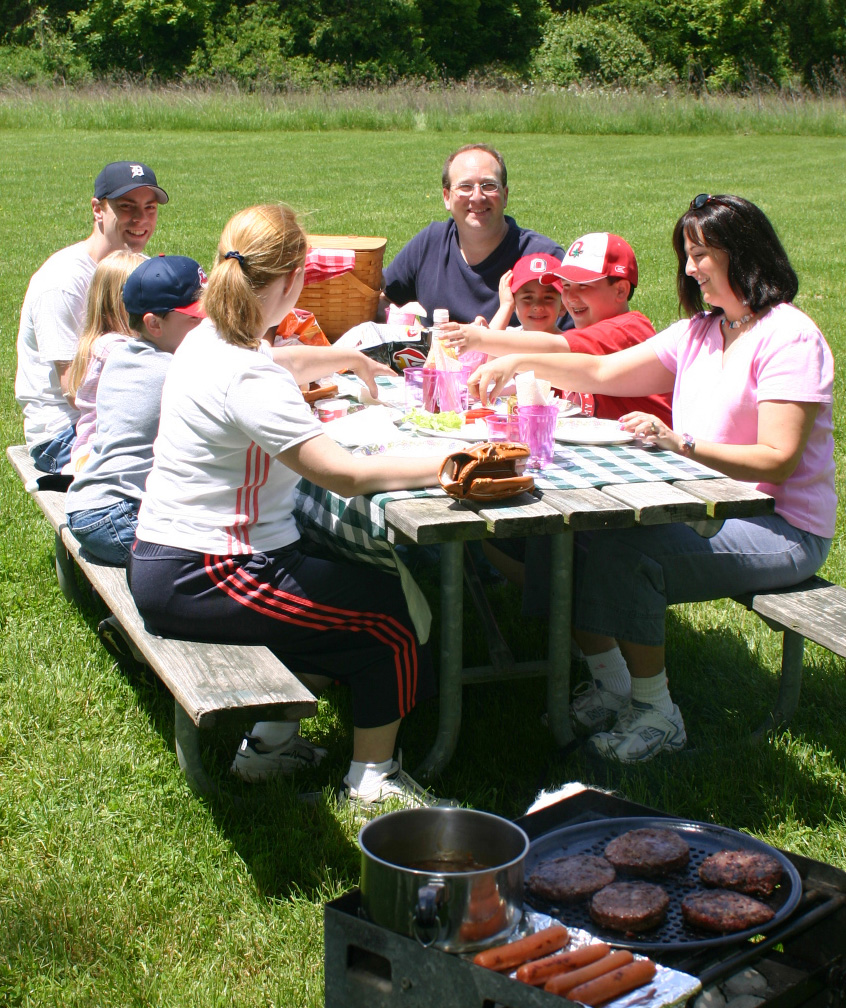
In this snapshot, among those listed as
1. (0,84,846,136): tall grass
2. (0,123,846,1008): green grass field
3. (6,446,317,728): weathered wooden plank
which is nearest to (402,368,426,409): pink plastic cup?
(0,123,846,1008): green grass field

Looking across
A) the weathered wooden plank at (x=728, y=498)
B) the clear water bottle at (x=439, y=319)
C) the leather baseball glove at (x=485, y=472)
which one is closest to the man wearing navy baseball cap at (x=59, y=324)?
the clear water bottle at (x=439, y=319)

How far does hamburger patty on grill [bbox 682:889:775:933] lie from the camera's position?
6.49 ft

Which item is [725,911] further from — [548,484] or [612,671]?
[612,671]

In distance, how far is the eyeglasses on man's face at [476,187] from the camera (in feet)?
15.9

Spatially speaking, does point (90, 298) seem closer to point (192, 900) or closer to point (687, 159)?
point (192, 900)

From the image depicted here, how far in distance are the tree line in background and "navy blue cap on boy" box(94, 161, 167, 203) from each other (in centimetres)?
3153

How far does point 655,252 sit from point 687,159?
8.87m

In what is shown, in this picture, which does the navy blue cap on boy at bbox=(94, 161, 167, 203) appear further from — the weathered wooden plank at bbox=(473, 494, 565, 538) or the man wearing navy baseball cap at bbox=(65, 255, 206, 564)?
the weathered wooden plank at bbox=(473, 494, 565, 538)

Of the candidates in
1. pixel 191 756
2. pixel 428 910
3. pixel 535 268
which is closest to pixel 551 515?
pixel 428 910

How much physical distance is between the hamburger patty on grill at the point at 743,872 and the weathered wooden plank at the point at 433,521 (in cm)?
87

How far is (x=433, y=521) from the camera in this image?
2.54 metres

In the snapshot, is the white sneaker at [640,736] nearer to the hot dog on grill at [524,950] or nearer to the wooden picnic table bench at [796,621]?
the wooden picnic table bench at [796,621]

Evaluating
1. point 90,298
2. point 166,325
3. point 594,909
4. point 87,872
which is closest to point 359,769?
point 87,872

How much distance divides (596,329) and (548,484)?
1201 mm
